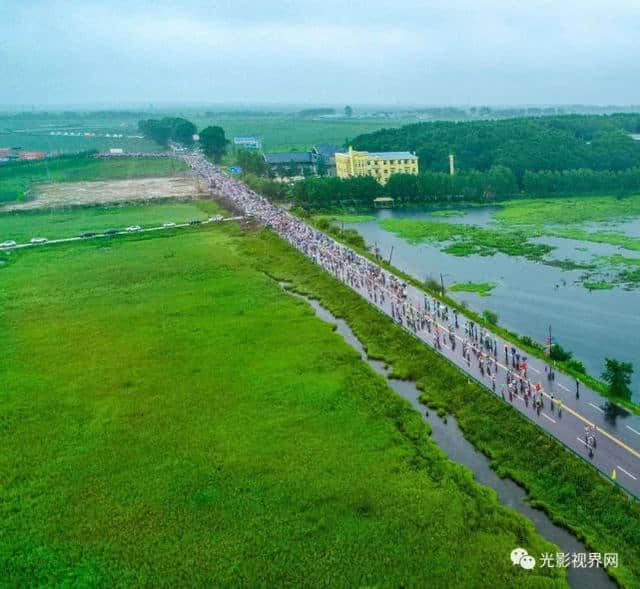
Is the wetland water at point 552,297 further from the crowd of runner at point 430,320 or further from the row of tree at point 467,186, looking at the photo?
the row of tree at point 467,186

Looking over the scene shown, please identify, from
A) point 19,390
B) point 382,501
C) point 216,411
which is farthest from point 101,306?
point 382,501

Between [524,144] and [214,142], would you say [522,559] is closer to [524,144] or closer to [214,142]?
[524,144]

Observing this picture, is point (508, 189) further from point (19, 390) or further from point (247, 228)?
point (19, 390)

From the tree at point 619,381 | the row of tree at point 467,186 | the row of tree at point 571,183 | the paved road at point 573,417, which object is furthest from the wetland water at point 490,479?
the row of tree at point 571,183

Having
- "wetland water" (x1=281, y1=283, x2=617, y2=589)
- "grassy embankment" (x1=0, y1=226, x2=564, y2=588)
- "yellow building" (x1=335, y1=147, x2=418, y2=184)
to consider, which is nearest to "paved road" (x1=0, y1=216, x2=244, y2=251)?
"grassy embankment" (x1=0, y1=226, x2=564, y2=588)

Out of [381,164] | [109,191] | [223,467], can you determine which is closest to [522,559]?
[223,467]

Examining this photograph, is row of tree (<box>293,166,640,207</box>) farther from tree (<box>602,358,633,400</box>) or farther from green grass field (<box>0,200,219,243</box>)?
tree (<box>602,358,633,400</box>)
